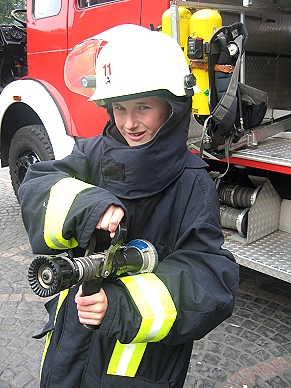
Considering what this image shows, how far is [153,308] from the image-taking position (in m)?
1.15

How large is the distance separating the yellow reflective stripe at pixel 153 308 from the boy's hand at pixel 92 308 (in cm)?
9

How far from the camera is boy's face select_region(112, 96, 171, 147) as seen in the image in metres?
1.36

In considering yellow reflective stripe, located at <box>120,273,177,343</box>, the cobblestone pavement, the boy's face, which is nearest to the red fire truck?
the cobblestone pavement

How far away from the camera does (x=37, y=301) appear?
3.41m

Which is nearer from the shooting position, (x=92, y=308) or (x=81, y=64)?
(x=92, y=308)

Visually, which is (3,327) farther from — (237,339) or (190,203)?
(190,203)

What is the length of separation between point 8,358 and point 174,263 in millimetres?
1936

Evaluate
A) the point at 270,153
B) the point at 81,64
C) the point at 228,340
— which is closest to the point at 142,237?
the point at 81,64

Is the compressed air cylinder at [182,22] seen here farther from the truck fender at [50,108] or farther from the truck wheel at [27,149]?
the truck wheel at [27,149]

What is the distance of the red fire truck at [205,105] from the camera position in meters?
2.96

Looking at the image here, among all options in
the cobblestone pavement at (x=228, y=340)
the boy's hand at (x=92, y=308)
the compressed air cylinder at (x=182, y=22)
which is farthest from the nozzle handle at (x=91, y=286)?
the compressed air cylinder at (x=182, y=22)

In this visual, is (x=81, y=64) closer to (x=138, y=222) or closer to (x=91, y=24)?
(x=138, y=222)

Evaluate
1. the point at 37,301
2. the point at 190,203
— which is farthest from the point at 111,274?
the point at 37,301

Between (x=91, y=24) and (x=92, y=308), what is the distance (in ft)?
10.7
